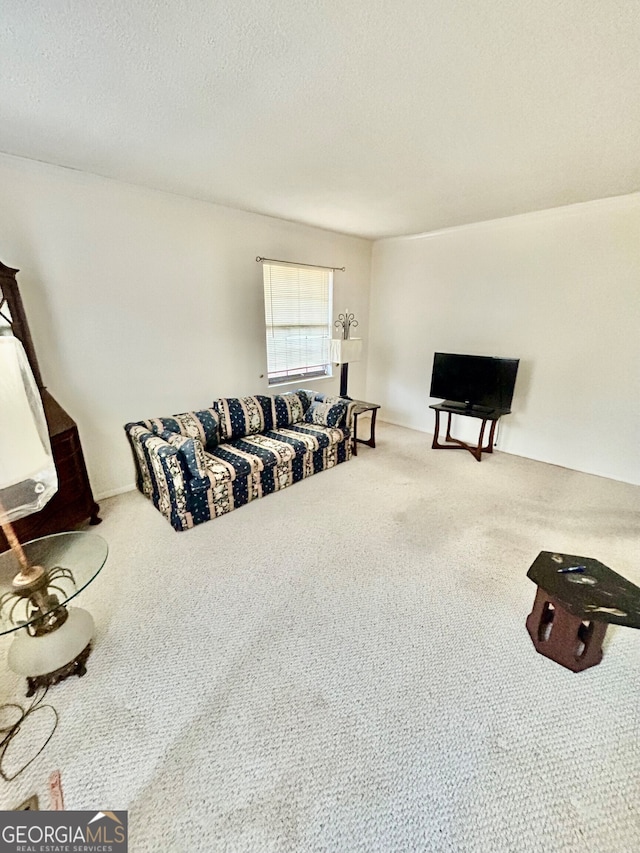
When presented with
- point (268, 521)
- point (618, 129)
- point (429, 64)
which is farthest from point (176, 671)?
point (618, 129)

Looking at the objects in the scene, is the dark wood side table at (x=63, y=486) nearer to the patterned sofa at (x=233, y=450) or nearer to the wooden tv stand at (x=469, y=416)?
the patterned sofa at (x=233, y=450)

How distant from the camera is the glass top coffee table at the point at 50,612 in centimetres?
136

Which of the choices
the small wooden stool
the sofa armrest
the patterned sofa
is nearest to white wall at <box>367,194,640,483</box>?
the patterned sofa

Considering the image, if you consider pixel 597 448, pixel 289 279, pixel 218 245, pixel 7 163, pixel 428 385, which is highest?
pixel 7 163

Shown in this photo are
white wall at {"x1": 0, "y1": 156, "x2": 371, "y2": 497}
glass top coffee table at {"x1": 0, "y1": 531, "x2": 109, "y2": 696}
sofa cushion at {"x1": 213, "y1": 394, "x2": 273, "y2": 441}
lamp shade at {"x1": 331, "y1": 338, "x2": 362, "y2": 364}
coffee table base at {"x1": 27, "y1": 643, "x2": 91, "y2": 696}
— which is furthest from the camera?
lamp shade at {"x1": 331, "y1": 338, "x2": 362, "y2": 364}

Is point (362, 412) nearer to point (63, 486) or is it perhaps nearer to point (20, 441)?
point (63, 486)

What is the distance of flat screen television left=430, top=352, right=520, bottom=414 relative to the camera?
140 inches

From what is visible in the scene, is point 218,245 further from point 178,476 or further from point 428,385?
point 428,385

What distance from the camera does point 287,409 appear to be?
3.63 m

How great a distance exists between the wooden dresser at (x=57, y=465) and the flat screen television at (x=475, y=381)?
3537 mm

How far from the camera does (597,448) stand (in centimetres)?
338

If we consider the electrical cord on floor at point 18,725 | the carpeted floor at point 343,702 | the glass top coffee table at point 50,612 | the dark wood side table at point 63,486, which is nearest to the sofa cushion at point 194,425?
the dark wood side table at point 63,486

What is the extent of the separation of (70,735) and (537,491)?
3.49 m

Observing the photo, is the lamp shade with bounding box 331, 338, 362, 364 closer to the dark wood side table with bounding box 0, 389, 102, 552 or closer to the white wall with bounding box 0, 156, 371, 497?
the white wall with bounding box 0, 156, 371, 497
